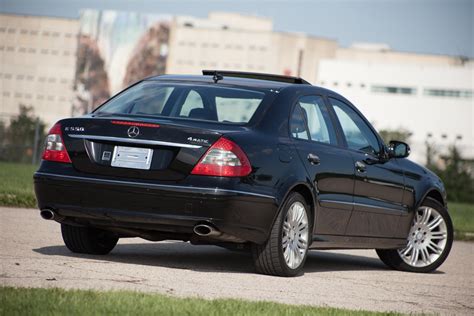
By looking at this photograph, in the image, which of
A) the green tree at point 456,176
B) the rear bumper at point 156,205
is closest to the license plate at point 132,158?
the rear bumper at point 156,205

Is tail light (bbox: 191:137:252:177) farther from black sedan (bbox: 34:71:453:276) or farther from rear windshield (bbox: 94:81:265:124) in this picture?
rear windshield (bbox: 94:81:265:124)

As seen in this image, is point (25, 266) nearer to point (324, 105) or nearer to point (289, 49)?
point (324, 105)

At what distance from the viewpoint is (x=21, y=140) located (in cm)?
3994

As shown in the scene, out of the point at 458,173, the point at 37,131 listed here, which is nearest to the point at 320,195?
the point at 37,131

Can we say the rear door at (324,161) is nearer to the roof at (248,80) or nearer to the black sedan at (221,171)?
the black sedan at (221,171)

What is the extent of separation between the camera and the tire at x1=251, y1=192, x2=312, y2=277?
8.75 m

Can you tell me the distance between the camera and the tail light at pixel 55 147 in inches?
343

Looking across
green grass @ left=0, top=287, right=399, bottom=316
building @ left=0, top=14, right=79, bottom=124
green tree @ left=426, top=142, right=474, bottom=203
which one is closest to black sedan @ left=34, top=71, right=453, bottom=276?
green grass @ left=0, top=287, right=399, bottom=316

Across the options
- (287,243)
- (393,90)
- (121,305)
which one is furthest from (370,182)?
(393,90)

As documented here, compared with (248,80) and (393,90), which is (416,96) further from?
(248,80)

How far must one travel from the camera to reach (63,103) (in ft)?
506

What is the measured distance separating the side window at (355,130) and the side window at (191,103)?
138cm

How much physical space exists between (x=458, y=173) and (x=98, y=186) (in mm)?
36393

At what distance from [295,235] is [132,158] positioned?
1514 millimetres
